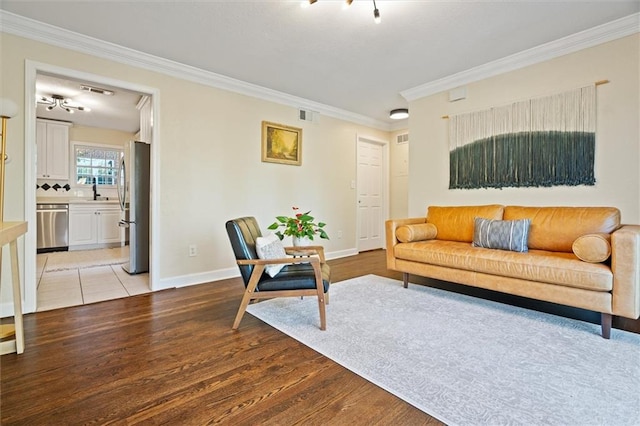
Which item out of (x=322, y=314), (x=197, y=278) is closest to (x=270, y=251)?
(x=322, y=314)

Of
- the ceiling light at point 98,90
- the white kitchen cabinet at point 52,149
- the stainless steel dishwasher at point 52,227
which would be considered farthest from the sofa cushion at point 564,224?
the white kitchen cabinet at point 52,149

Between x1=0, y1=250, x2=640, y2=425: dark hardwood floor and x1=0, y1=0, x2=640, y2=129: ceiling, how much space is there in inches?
97.8

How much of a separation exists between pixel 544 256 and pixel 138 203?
4.52 metres

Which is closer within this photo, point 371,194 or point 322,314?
point 322,314

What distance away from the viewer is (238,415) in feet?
4.36

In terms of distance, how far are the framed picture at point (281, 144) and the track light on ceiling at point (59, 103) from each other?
128 inches

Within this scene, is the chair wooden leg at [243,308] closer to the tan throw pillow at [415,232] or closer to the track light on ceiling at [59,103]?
the tan throw pillow at [415,232]

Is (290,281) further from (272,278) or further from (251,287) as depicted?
(251,287)

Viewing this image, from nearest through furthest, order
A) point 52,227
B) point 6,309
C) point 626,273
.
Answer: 1. point 626,273
2. point 6,309
3. point 52,227

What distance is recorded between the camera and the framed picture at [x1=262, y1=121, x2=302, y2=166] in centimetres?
416

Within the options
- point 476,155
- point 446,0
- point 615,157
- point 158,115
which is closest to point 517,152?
point 476,155

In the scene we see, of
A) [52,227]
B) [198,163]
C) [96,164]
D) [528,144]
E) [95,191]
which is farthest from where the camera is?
[96,164]

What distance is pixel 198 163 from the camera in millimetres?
3547

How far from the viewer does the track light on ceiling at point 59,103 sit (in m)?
4.50
